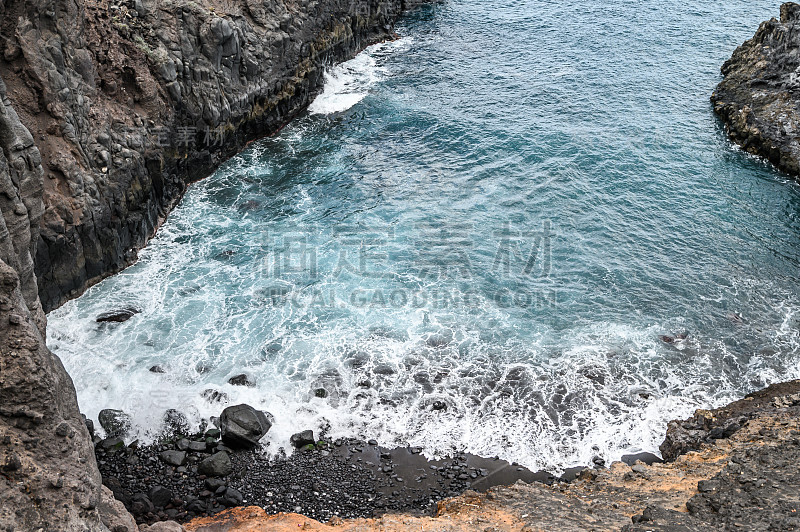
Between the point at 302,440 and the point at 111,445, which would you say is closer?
the point at 111,445

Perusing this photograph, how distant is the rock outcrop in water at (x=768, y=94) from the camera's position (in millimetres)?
49562

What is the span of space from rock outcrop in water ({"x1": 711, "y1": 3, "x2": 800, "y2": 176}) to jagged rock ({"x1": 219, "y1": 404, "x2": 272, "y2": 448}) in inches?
1646

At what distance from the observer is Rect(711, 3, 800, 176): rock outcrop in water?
163 ft

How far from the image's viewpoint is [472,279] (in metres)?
39.0

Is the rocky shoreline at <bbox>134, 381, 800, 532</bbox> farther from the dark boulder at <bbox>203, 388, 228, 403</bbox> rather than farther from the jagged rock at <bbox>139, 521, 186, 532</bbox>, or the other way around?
the dark boulder at <bbox>203, 388, 228, 403</bbox>

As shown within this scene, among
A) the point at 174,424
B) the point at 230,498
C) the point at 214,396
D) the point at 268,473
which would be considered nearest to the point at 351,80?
the point at 214,396

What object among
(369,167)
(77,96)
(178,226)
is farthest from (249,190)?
(77,96)

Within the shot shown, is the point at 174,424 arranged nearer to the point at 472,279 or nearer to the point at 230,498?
the point at 230,498

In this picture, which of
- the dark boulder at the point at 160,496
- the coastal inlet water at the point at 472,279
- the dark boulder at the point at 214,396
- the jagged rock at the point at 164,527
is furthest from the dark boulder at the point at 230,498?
the dark boulder at the point at 214,396

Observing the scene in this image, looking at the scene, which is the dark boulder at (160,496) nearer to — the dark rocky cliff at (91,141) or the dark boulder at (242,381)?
the dark rocky cliff at (91,141)

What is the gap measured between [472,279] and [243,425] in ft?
53.1

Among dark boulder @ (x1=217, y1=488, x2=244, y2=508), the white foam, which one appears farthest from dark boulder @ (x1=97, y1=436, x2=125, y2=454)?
the white foam

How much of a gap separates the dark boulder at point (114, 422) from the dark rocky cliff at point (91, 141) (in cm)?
689

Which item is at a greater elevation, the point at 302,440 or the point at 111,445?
the point at 302,440
